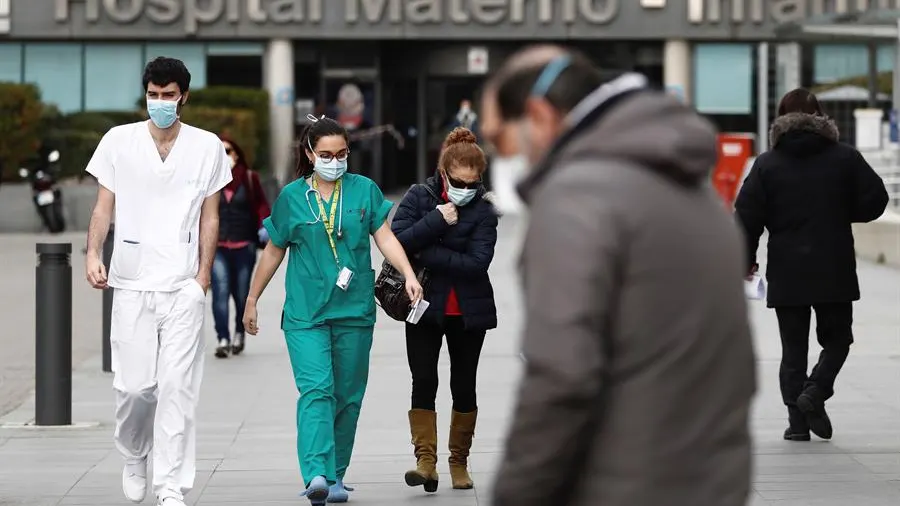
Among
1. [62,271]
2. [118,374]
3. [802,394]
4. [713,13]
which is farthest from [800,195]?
[713,13]

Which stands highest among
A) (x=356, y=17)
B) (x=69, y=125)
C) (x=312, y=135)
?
(x=356, y=17)

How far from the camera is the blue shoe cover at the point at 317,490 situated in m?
6.84

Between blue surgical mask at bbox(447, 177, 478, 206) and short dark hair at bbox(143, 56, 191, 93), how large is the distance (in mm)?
1241

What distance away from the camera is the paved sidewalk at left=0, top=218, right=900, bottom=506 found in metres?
7.53

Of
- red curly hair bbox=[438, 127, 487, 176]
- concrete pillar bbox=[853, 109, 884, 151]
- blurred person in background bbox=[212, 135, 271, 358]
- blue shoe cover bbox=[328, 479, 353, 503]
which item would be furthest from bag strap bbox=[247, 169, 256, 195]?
concrete pillar bbox=[853, 109, 884, 151]

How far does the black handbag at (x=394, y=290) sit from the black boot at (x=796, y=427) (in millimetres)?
2212

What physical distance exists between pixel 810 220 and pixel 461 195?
6.27 feet

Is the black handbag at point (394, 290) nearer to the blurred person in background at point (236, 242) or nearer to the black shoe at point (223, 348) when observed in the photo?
the blurred person in background at point (236, 242)

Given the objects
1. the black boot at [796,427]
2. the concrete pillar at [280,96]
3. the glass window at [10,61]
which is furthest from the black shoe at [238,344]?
the glass window at [10,61]

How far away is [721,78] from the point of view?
1515 inches

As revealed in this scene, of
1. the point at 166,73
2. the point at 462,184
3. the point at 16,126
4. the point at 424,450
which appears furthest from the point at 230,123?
the point at 166,73

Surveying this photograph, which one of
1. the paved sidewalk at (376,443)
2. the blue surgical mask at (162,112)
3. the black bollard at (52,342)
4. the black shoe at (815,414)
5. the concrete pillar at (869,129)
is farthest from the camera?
the concrete pillar at (869,129)

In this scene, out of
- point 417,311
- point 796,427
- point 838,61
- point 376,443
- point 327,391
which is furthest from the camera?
point 838,61

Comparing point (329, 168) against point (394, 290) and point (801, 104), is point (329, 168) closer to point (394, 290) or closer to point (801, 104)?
point (394, 290)
